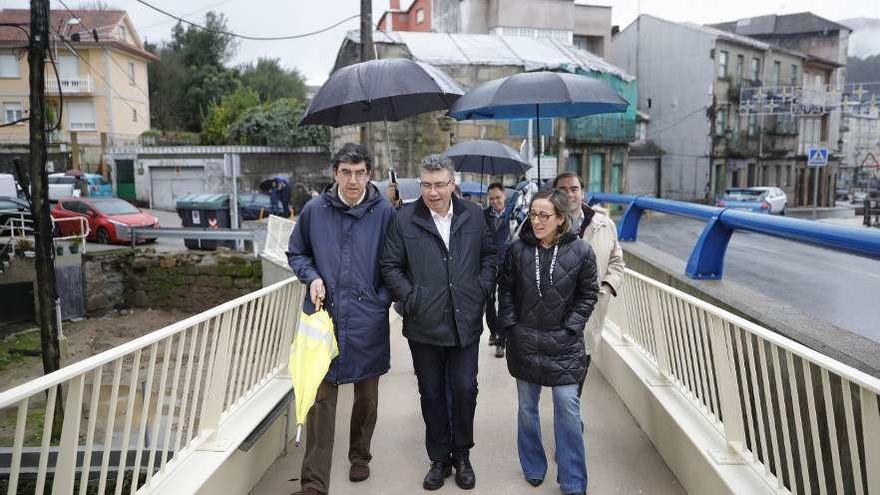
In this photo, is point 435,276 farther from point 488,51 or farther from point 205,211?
point 488,51

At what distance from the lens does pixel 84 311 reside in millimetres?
14414

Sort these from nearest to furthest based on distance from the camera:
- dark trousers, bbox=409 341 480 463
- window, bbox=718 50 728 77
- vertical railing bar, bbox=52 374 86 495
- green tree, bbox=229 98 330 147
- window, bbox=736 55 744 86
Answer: vertical railing bar, bbox=52 374 86 495
dark trousers, bbox=409 341 480 463
green tree, bbox=229 98 330 147
window, bbox=718 50 728 77
window, bbox=736 55 744 86

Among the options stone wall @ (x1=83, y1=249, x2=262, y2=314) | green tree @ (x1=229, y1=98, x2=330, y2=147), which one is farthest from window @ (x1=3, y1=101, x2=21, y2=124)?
stone wall @ (x1=83, y1=249, x2=262, y2=314)

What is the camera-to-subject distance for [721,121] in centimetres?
3547

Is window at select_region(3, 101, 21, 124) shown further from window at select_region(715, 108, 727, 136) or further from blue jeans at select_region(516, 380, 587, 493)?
window at select_region(715, 108, 727, 136)

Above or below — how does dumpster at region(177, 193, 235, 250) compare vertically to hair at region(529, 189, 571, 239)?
below

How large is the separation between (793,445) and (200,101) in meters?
42.1

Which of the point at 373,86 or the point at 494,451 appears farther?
the point at 373,86

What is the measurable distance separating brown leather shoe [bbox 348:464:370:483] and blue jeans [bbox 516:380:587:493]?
2.93 feet

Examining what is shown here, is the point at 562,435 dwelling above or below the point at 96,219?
below

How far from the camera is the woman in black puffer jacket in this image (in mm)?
3156

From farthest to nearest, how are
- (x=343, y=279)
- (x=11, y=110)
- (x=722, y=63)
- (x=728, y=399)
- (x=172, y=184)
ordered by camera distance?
(x=722, y=63)
(x=11, y=110)
(x=172, y=184)
(x=343, y=279)
(x=728, y=399)

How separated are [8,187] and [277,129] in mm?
11579

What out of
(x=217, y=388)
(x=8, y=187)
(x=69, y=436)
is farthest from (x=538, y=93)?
(x=8, y=187)
